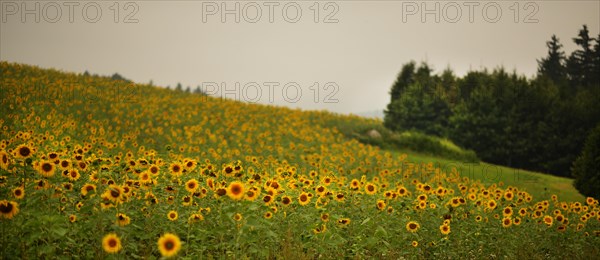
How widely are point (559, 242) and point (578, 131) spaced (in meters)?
23.4

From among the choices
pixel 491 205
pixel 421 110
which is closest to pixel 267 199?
pixel 491 205

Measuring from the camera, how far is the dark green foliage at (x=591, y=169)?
490 inches

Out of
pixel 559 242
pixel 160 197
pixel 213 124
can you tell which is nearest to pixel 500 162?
pixel 213 124

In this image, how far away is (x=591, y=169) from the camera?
1278cm

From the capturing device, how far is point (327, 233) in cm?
491

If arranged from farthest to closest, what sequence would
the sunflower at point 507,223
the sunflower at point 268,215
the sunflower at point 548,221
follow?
the sunflower at point 548,221 < the sunflower at point 507,223 < the sunflower at point 268,215

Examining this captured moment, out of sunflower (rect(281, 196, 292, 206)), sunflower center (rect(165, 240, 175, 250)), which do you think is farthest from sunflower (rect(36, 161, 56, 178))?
sunflower (rect(281, 196, 292, 206))

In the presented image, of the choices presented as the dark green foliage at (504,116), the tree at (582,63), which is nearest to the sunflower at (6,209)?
the dark green foliage at (504,116)

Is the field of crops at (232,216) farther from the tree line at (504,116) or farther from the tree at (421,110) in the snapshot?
the tree at (421,110)

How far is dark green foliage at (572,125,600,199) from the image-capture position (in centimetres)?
1244

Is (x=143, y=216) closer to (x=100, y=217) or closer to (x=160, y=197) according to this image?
(x=160, y=197)

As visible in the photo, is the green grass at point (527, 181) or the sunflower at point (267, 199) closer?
the sunflower at point (267, 199)

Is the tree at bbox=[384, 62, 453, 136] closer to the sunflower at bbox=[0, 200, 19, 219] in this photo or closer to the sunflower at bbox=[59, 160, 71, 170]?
the sunflower at bbox=[59, 160, 71, 170]

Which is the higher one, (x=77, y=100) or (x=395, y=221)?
(x=77, y=100)
